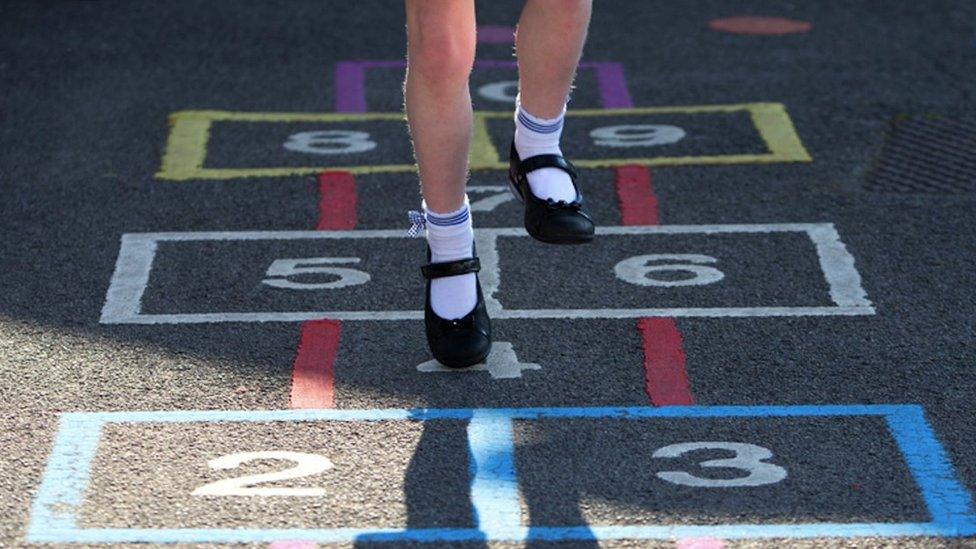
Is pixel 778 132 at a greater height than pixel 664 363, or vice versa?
pixel 664 363

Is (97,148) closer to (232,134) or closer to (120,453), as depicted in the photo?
(232,134)

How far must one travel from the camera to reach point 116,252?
524cm

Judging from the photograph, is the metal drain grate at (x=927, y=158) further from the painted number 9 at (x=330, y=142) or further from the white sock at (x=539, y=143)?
the painted number 9 at (x=330, y=142)

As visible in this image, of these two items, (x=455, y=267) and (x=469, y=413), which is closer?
(x=469, y=413)

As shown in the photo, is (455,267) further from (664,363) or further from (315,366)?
(664,363)

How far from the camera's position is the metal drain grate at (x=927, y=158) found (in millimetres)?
5930

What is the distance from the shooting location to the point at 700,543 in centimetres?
331

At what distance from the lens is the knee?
3953mm

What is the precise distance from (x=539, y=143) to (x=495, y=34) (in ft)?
13.6

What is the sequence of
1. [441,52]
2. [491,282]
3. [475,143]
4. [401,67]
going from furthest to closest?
[401,67] < [475,143] < [491,282] < [441,52]

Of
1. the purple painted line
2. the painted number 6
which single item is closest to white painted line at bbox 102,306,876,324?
the painted number 6

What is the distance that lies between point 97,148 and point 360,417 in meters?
2.91

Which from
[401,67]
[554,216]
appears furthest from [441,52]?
[401,67]

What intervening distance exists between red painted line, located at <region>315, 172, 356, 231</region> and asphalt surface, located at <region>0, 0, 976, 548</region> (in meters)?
0.06
